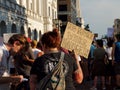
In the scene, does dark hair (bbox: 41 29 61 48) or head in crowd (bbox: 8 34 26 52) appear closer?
dark hair (bbox: 41 29 61 48)

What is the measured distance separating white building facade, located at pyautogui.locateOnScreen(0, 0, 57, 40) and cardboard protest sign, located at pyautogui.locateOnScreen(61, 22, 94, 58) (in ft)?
92.1

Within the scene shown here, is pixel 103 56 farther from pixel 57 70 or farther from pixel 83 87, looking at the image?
pixel 57 70

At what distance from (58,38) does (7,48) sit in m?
1.08

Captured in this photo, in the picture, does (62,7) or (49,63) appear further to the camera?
(62,7)

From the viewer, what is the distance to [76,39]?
6.39 metres

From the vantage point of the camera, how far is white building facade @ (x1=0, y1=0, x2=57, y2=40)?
36.0 metres

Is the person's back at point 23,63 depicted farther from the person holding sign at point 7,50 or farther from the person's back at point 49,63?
the person's back at point 49,63

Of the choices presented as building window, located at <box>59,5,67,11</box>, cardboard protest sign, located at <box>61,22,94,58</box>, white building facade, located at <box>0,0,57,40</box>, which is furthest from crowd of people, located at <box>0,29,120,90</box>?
building window, located at <box>59,5,67,11</box>

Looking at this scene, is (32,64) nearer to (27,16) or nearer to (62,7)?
(27,16)

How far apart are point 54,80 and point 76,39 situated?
55.8 inches

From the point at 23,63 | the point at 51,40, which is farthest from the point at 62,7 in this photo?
the point at 51,40

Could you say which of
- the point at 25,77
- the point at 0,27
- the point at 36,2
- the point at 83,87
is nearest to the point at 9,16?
the point at 0,27

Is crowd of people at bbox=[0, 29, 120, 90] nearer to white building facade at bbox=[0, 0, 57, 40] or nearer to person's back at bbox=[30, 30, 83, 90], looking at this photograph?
person's back at bbox=[30, 30, 83, 90]

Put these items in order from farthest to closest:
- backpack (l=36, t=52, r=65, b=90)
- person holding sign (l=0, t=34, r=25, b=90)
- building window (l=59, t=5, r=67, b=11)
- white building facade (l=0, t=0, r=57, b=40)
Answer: building window (l=59, t=5, r=67, b=11), white building facade (l=0, t=0, r=57, b=40), person holding sign (l=0, t=34, r=25, b=90), backpack (l=36, t=52, r=65, b=90)
